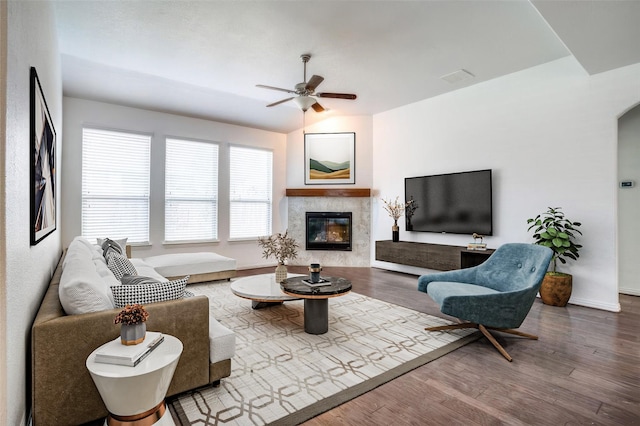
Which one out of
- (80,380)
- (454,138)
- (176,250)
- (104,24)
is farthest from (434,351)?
(176,250)

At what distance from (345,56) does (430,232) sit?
328 centimetres

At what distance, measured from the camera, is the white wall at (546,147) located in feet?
12.7

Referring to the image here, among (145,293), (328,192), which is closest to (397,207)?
(328,192)

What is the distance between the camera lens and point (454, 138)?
538 cm

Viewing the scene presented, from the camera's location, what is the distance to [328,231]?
697 cm

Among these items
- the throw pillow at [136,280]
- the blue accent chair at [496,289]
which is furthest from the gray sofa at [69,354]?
the blue accent chair at [496,289]

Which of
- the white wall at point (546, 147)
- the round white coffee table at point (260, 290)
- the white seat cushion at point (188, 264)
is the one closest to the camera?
the round white coffee table at point (260, 290)

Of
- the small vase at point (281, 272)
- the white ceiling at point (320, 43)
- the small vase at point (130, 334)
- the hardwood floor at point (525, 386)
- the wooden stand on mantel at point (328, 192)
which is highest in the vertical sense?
the white ceiling at point (320, 43)

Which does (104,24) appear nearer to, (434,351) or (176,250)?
(176,250)

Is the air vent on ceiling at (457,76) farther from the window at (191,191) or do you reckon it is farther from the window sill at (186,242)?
the window sill at (186,242)

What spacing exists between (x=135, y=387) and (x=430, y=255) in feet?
15.0

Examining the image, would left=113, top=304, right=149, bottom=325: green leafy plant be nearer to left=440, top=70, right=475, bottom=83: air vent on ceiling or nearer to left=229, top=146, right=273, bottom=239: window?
left=440, top=70, right=475, bottom=83: air vent on ceiling

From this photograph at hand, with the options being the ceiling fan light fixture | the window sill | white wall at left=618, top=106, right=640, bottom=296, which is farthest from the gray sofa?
white wall at left=618, top=106, right=640, bottom=296

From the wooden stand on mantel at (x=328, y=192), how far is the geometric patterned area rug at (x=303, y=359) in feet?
9.95
